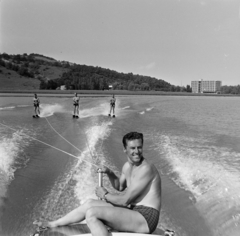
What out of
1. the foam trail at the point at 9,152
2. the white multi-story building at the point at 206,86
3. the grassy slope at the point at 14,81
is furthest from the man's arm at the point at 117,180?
the white multi-story building at the point at 206,86

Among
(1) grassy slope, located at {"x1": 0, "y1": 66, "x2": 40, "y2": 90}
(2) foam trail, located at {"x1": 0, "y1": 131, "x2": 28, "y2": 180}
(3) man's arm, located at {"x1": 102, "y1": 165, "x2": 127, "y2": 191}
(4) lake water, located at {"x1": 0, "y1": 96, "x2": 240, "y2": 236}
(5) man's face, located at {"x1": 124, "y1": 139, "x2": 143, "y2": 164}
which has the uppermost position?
(1) grassy slope, located at {"x1": 0, "y1": 66, "x2": 40, "y2": 90}

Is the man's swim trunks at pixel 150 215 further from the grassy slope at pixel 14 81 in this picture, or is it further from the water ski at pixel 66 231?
the grassy slope at pixel 14 81

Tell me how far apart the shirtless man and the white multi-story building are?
51550 mm

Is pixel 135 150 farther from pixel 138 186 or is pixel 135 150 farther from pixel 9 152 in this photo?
pixel 9 152

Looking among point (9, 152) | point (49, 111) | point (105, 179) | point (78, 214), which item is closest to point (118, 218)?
point (78, 214)

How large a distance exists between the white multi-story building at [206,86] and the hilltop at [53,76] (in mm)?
33046

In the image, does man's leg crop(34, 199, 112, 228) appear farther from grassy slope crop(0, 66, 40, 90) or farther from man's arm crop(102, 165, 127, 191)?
grassy slope crop(0, 66, 40, 90)

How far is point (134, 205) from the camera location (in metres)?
2.06

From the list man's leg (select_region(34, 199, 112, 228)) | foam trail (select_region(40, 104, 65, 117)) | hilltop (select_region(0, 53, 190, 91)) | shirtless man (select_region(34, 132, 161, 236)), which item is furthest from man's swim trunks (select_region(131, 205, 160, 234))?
hilltop (select_region(0, 53, 190, 91))

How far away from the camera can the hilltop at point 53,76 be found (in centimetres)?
1998

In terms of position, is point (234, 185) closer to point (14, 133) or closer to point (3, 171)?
point (3, 171)

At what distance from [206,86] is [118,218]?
2289 inches

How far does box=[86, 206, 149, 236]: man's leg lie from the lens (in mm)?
1923

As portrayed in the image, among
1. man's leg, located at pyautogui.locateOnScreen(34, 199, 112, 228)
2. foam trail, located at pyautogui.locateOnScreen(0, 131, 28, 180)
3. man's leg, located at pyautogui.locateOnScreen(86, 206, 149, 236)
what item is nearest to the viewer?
man's leg, located at pyautogui.locateOnScreen(86, 206, 149, 236)
